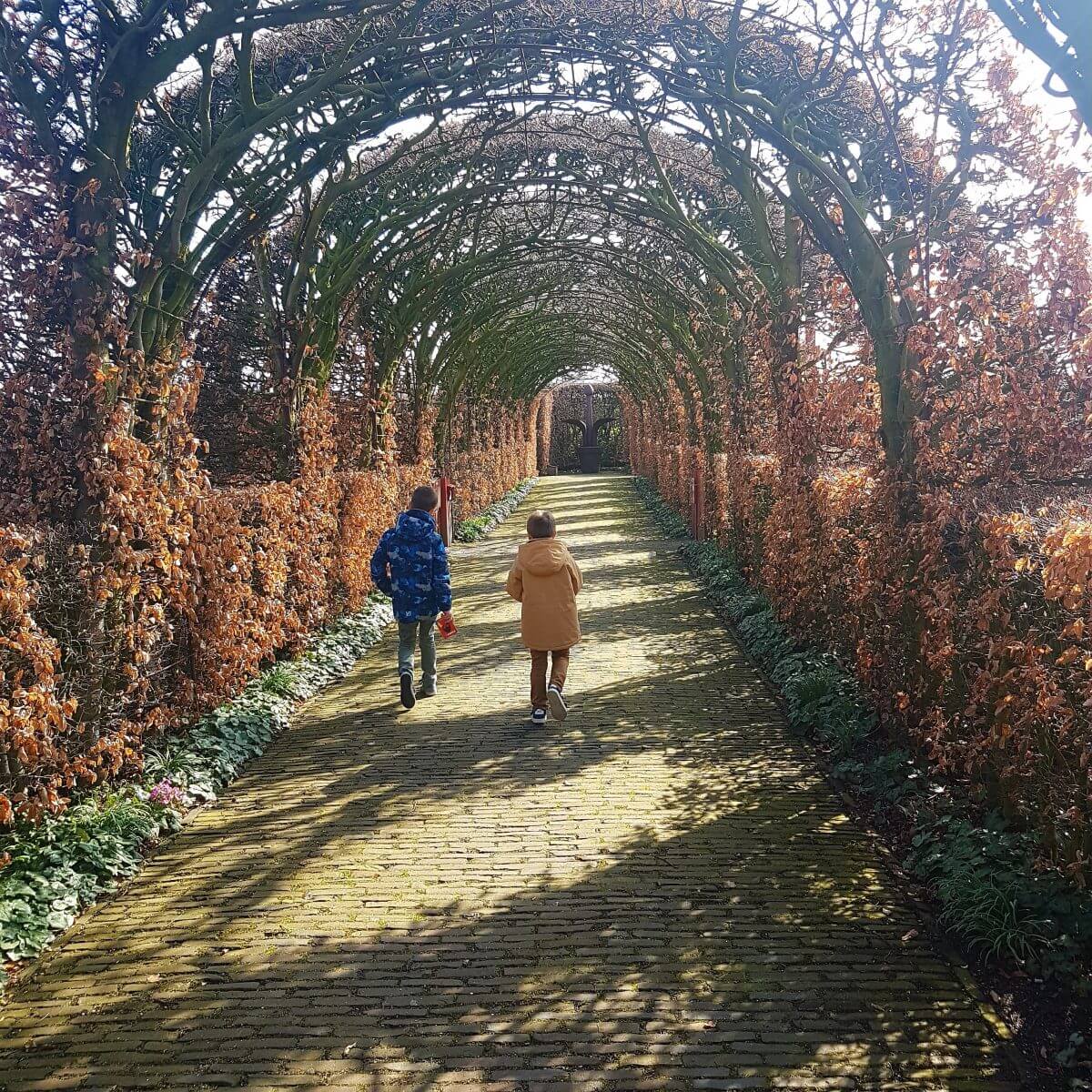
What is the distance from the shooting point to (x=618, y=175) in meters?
11.2

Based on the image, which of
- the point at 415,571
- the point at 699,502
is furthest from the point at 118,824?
the point at 699,502

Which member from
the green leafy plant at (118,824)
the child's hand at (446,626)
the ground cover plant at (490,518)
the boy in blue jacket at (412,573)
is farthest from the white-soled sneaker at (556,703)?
the ground cover plant at (490,518)

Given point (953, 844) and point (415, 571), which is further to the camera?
point (415, 571)

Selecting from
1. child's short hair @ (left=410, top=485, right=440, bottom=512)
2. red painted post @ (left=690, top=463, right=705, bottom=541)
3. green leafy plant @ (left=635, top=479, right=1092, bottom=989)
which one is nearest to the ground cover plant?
red painted post @ (left=690, top=463, right=705, bottom=541)

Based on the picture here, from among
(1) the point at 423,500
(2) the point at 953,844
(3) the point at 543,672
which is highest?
(1) the point at 423,500

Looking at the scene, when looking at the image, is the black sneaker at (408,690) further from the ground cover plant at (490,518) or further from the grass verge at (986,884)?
the ground cover plant at (490,518)

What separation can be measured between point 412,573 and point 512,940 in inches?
145

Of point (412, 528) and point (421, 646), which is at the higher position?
point (412, 528)

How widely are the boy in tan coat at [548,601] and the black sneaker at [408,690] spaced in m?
0.99

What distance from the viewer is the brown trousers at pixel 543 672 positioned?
21.3 feet

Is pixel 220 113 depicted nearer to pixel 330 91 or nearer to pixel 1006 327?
pixel 330 91

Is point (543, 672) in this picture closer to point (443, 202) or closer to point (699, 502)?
point (443, 202)

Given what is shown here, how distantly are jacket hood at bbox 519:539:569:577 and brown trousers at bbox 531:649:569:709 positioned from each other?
0.56 metres

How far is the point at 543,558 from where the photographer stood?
6.39 meters
